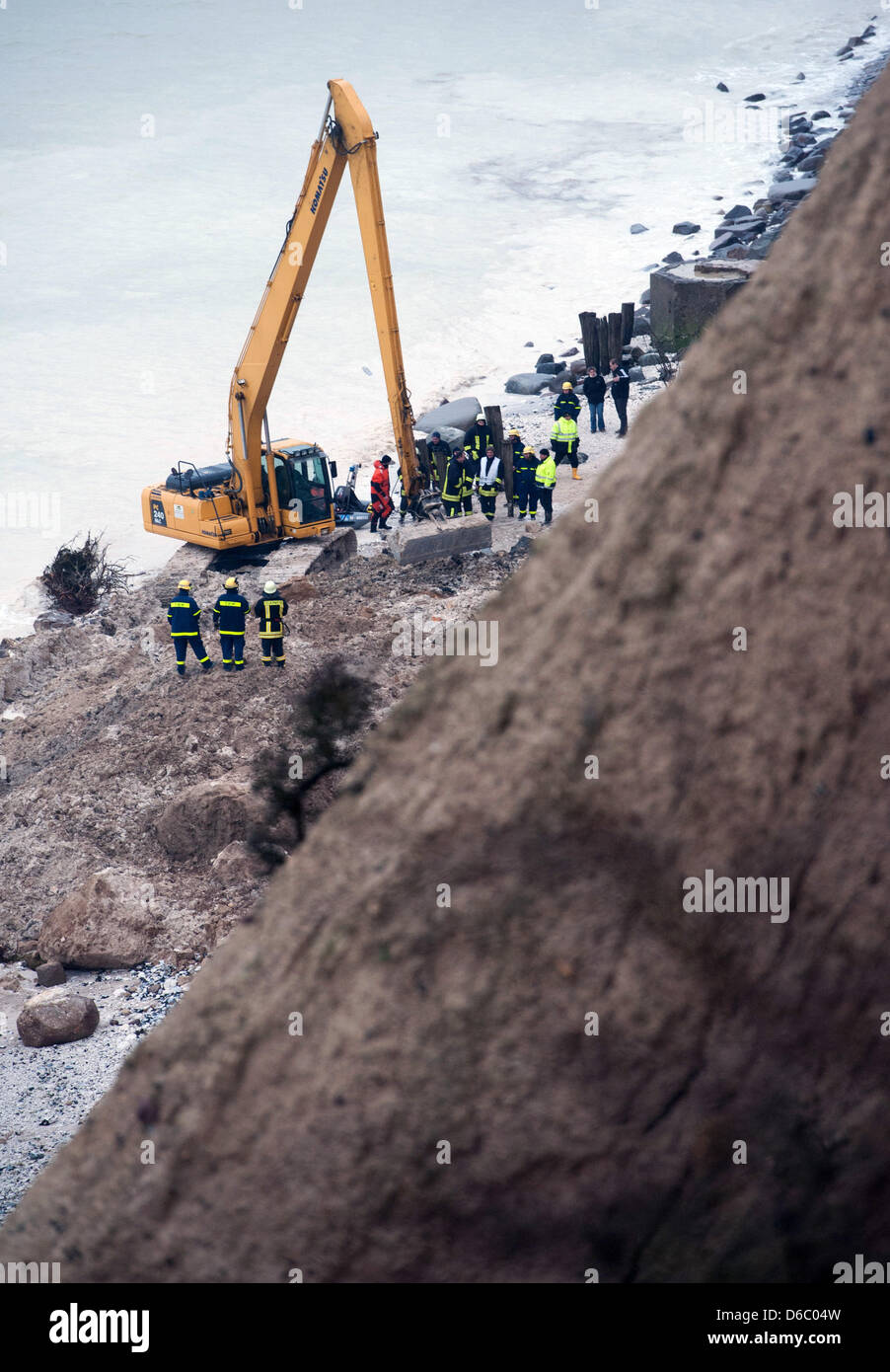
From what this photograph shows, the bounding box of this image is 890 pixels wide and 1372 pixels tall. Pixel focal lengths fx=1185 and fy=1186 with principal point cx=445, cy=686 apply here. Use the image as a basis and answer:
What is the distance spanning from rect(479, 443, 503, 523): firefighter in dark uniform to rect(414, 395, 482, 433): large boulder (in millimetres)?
5011

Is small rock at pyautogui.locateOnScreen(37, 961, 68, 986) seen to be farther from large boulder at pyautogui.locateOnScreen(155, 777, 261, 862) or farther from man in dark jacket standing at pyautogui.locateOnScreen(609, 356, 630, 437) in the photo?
man in dark jacket standing at pyautogui.locateOnScreen(609, 356, 630, 437)

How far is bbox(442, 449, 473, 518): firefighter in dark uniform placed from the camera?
1956cm

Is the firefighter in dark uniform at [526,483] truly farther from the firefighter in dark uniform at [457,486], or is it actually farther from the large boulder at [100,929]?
the large boulder at [100,929]

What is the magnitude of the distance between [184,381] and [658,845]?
33.5 meters

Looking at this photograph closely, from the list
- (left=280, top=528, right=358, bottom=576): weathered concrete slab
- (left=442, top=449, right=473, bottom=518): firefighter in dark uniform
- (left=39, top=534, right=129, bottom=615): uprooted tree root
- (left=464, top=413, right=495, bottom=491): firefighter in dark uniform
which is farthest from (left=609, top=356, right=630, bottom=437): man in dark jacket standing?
(left=39, top=534, right=129, bottom=615): uprooted tree root

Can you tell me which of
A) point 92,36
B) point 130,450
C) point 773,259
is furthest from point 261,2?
point 773,259

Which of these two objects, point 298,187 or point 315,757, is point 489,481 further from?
point 298,187

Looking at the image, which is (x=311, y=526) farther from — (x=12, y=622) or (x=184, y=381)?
(x=184, y=381)

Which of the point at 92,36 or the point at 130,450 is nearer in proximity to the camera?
the point at 130,450

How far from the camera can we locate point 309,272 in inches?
692

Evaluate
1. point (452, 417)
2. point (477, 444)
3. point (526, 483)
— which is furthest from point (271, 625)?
point (452, 417)

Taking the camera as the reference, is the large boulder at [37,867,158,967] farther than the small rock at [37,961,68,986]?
Yes

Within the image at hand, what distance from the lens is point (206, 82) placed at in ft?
195

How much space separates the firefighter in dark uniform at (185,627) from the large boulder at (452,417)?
1223 cm
